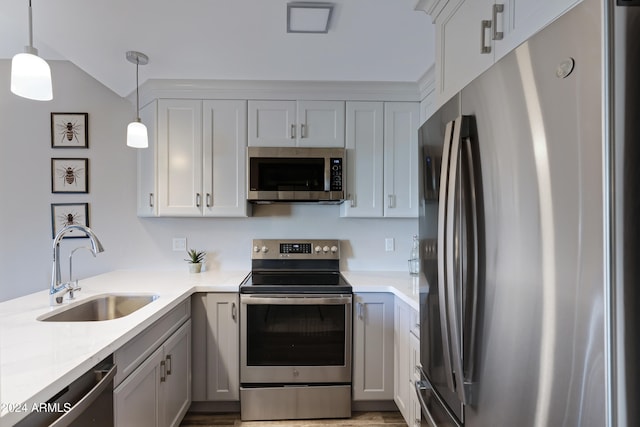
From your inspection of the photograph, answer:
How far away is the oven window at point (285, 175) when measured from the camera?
2281mm

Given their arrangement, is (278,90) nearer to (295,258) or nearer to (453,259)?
(295,258)

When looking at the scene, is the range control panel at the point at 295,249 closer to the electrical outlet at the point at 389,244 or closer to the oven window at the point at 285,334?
the electrical outlet at the point at 389,244

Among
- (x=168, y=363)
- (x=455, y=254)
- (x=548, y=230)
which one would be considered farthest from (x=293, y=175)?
(x=548, y=230)

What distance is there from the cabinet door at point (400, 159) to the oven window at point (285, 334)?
959mm

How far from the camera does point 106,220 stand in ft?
8.41

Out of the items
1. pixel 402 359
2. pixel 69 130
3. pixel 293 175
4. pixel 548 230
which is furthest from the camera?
pixel 69 130

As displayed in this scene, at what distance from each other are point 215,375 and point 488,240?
1.97m

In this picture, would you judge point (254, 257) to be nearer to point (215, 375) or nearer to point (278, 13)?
point (215, 375)

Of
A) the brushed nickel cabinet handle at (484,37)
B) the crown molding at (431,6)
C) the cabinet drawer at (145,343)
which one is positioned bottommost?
the cabinet drawer at (145,343)

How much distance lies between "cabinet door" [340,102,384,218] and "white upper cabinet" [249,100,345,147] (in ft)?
0.31

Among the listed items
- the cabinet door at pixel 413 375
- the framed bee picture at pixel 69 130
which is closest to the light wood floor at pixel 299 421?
the cabinet door at pixel 413 375

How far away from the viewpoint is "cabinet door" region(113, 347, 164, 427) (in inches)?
47.4

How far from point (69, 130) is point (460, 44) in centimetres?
291

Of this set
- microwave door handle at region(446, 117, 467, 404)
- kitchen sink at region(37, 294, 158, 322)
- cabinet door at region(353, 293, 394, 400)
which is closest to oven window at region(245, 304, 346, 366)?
cabinet door at region(353, 293, 394, 400)
